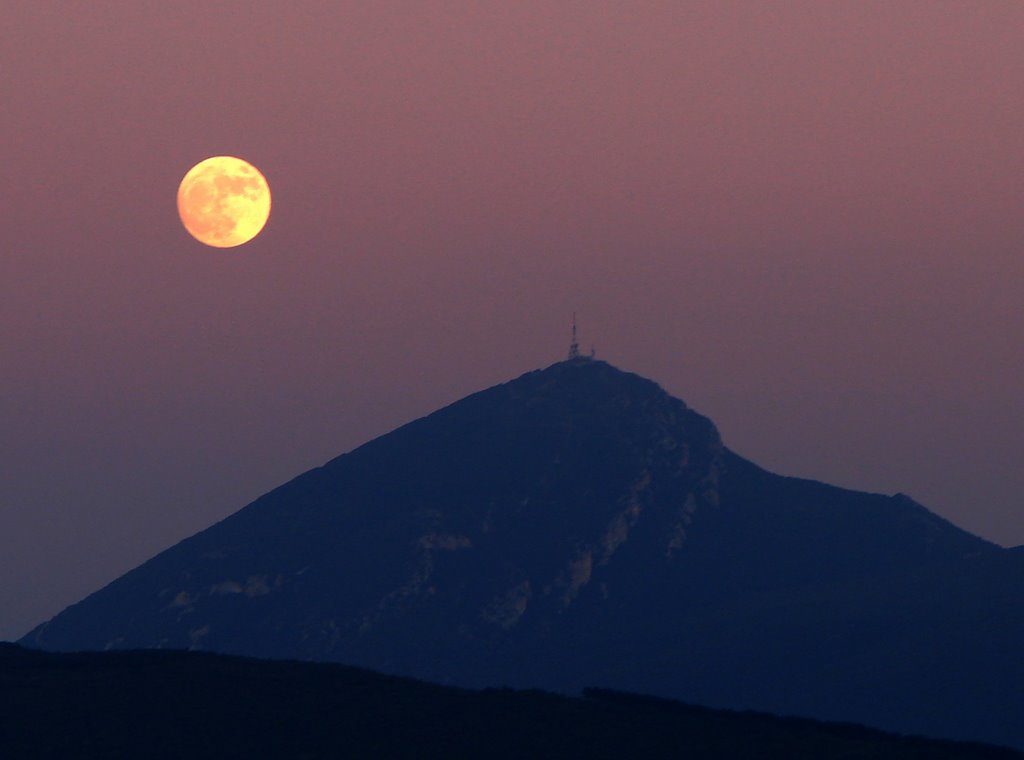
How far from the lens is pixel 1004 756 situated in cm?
6197

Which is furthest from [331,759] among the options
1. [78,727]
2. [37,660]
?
[37,660]

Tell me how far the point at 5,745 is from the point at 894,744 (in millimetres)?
35764

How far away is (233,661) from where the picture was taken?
270 ft

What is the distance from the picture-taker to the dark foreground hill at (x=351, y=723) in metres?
65.4

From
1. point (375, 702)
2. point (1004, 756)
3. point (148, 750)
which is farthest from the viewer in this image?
point (375, 702)

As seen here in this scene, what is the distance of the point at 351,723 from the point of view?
230ft

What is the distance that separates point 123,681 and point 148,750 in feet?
38.1

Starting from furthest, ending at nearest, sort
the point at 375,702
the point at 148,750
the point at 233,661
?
the point at 233,661 → the point at 375,702 → the point at 148,750

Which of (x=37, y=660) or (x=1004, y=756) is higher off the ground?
(x=1004, y=756)

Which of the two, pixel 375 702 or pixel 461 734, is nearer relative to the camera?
pixel 461 734

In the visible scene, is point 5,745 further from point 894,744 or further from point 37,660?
point 894,744

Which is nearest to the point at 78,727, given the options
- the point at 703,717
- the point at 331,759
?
the point at 331,759

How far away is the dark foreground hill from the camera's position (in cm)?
6544

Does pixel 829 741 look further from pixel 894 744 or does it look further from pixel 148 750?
pixel 148 750
